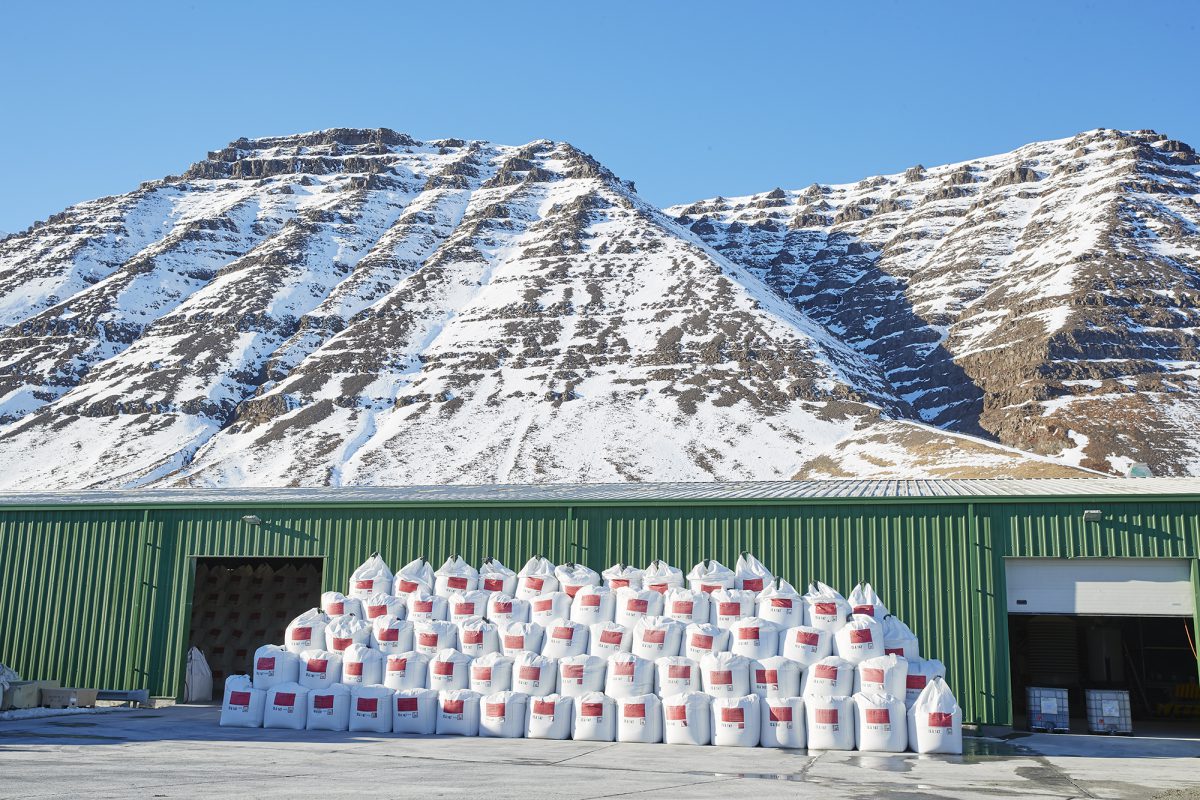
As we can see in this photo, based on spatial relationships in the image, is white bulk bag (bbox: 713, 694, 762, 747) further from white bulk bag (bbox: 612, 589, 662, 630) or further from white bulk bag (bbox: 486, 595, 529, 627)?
white bulk bag (bbox: 486, 595, 529, 627)

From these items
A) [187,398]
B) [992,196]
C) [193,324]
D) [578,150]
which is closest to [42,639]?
[187,398]

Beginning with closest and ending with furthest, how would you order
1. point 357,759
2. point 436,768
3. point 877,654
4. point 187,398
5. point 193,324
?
point 436,768 < point 357,759 < point 877,654 < point 187,398 < point 193,324

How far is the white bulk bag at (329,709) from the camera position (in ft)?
51.6

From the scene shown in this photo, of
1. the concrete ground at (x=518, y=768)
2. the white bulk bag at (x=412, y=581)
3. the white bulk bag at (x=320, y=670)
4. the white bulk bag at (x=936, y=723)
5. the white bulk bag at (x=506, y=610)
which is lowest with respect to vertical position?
the concrete ground at (x=518, y=768)

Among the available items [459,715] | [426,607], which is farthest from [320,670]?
[459,715]

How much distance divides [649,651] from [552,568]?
2.88 m

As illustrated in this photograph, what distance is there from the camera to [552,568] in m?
17.9

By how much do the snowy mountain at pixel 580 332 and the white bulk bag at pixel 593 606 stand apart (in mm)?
49931

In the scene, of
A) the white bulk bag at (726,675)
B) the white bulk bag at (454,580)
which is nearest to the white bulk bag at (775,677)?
the white bulk bag at (726,675)

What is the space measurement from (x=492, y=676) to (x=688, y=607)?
3206mm

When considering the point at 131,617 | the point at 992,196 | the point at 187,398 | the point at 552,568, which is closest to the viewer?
the point at 552,568

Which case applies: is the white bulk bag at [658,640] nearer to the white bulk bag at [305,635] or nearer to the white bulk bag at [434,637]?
the white bulk bag at [434,637]

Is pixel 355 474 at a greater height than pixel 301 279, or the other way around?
pixel 301 279

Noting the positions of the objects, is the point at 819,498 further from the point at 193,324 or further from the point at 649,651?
the point at 193,324
